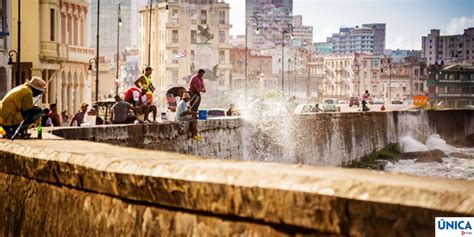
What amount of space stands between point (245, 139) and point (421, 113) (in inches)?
1184

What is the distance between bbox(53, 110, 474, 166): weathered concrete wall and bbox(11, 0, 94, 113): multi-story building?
59.6 feet

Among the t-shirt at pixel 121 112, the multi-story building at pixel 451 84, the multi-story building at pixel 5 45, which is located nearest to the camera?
the t-shirt at pixel 121 112

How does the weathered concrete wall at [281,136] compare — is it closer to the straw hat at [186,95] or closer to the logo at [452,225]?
the straw hat at [186,95]

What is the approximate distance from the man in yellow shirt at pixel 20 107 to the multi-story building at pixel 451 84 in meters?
149

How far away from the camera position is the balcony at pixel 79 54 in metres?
60.0

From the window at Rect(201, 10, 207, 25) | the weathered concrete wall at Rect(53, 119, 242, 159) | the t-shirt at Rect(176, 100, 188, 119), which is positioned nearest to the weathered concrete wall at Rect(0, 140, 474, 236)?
the weathered concrete wall at Rect(53, 119, 242, 159)

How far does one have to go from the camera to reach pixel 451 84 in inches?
6171

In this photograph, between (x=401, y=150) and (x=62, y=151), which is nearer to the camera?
(x=62, y=151)

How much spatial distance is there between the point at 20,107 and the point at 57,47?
148 ft

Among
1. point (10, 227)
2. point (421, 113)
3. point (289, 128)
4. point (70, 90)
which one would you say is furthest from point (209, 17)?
point (10, 227)

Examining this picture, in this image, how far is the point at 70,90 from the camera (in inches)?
2418

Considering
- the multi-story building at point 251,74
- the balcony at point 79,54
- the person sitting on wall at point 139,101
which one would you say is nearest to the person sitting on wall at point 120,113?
the person sitting on wall at point 139,101

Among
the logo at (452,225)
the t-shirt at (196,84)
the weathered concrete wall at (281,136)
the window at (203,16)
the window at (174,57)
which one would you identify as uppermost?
the window at (203,16)

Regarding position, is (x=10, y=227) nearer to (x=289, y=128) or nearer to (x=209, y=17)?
(x=289, y=128)
